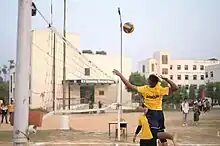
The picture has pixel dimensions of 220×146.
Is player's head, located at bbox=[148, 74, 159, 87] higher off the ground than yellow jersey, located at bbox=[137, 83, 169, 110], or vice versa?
player's head, located at bbox=[148, 74, 159, 87]

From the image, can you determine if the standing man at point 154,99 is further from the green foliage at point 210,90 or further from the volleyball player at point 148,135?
the green foliage at point 210,90

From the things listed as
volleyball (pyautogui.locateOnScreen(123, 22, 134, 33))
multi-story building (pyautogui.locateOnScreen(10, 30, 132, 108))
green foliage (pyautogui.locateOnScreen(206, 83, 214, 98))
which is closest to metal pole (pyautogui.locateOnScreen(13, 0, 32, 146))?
volleyball (pyautogui.locateOnScreen(123, 22, 134, 33))

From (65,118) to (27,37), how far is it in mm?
16838

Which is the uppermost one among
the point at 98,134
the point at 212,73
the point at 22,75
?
the point at 212,73

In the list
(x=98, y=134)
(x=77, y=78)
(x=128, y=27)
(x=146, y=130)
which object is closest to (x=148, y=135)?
(x=146, y=130)

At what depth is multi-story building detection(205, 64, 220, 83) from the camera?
312 ft

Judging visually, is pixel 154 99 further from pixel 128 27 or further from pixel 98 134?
pixel 98 134

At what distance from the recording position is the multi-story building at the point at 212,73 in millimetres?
95025

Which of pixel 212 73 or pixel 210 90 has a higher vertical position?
pixel 212 73

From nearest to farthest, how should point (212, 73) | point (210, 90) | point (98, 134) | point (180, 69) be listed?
point (98, 134)
point (210, 90)
point (212, 73)
point (180, 69)

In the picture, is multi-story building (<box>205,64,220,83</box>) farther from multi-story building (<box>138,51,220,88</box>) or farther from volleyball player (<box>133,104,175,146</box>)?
volleyball player (<box>133,104,175,146</box>)

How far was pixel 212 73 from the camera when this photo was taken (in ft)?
325

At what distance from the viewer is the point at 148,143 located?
7031 mm

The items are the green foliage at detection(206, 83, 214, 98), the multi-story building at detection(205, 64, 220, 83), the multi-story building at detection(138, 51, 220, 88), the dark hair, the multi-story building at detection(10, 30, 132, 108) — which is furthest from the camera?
the multi-story building at detection(138, 51, 220, 88)
